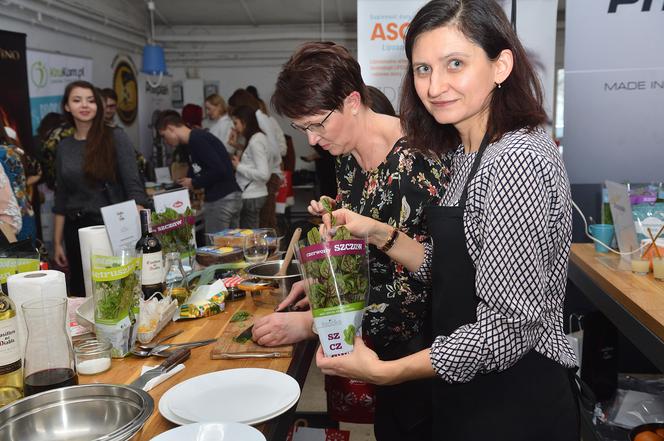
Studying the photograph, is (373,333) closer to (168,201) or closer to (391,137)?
(391,137)

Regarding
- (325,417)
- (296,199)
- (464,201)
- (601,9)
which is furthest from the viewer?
(296,199)

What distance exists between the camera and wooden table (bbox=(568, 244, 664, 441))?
6.75ft

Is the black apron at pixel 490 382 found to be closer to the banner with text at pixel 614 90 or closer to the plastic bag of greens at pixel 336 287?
the plastic bag of greens at pixel 336 287

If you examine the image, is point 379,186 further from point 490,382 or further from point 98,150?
point 98,150

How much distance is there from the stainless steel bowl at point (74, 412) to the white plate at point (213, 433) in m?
0.07

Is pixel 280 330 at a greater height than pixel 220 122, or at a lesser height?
lesser

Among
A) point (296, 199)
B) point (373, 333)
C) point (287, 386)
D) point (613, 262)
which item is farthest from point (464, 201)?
point (296, 199)

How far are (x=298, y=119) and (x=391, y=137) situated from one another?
0.99 ft

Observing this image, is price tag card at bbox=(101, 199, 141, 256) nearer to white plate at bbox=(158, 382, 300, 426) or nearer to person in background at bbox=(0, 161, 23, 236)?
white plate at bbox=(158, 382, 300, 426)

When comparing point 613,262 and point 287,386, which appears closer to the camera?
point 287,386

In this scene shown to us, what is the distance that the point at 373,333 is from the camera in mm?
1879

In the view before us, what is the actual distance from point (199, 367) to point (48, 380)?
379 millimetres

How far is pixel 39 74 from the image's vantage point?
236 inches

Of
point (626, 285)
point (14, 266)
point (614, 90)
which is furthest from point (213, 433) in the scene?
point (614, 90)
